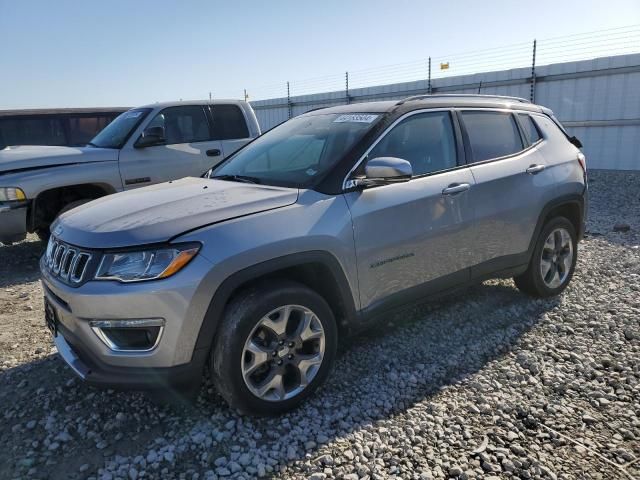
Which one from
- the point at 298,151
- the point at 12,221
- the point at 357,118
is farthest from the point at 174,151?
the point at 357,118

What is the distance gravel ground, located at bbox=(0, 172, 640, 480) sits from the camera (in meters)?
2.49

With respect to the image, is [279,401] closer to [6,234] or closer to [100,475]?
[100,475]

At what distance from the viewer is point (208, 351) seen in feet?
8.59

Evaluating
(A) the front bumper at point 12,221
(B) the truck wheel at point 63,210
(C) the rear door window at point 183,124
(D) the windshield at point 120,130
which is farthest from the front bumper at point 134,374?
(C) the rear door window at point 183,124

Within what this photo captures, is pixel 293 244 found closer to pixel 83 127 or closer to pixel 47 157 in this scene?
pixel 47 157

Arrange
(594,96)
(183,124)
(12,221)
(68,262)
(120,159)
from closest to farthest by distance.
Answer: (68,262) → (12,221) → (120,159) → (183,124) → (594,96)

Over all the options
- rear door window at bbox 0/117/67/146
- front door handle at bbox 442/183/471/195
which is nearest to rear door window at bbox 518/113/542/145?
front door handle at bbox 442/183/471/195

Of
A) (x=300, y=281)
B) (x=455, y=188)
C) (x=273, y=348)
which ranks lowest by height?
(x=273, y=348)

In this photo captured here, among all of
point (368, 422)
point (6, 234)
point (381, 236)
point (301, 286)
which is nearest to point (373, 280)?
point (381, 236)

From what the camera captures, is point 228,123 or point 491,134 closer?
point 491,134

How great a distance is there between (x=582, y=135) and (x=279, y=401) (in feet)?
39.9

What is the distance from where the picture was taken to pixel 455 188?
356 centimetres

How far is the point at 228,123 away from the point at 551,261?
486 cm

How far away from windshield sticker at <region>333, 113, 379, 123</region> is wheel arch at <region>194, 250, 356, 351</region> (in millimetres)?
1107
